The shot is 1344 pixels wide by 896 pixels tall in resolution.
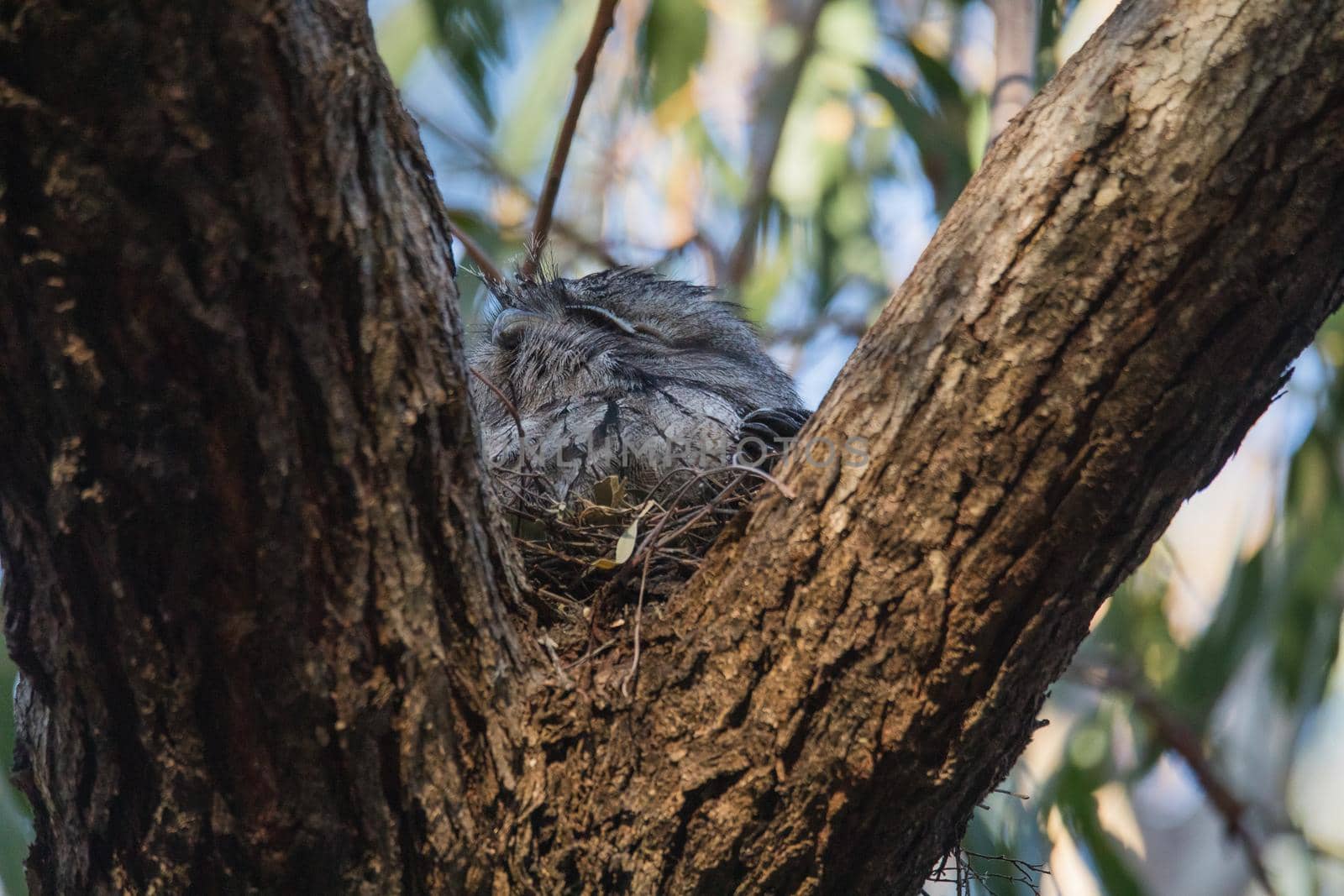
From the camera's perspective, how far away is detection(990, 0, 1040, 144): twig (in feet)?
9.23

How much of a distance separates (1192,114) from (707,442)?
3.53ft

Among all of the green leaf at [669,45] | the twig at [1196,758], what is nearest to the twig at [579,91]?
the green leaf at [669,45]

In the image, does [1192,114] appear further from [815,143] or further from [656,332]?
[815,143]

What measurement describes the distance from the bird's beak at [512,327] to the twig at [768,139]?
1976 millimetres

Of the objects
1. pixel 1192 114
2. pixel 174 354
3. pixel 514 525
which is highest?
pixel 514 525

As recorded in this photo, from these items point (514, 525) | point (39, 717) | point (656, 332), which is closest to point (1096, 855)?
point (656, 332)

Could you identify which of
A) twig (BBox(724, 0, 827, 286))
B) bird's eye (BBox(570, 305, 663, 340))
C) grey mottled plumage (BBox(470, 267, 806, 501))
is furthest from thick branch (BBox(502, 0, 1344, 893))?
twig (BBox(724, 0, 827, 286))

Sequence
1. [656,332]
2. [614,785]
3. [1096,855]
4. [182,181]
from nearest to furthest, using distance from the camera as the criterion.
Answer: [182,181]
[614,785]
[656,332]
[1096,855]

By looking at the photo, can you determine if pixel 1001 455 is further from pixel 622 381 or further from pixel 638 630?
pixel 622 381

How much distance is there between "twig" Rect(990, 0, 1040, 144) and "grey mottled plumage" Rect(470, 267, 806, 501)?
31.9 inches

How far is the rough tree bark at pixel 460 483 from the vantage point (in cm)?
108

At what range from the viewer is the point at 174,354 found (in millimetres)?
1099

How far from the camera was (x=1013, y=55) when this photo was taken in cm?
291

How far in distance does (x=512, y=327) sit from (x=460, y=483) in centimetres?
148
